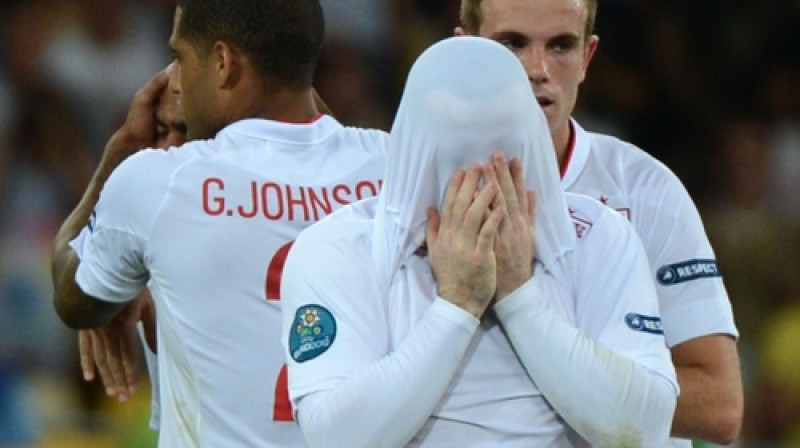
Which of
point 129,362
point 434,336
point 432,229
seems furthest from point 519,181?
point 129,362

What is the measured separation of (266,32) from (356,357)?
3.48 ft

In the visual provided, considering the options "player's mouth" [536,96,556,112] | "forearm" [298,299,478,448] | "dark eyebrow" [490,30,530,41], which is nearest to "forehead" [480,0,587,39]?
"dark eyebrow" [490,30,530,41]

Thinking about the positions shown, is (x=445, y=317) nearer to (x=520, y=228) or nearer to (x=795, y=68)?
(x=520, y=228)

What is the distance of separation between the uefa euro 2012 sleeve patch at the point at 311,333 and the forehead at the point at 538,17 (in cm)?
104

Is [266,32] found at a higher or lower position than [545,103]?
higher

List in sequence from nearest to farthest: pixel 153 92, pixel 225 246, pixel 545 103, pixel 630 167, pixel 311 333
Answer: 1. pixel 311 333
2. pixel 225 246
3. pixel 545 103
4. pixel 630 167
5. pixel 153 92

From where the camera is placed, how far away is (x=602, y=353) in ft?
8.48

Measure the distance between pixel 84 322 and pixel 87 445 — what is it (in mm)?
3108

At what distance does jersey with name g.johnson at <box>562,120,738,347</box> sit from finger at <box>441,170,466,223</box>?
1.00 metres

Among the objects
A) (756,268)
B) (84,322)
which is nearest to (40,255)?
(756,268)

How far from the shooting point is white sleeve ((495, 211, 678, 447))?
8.41ft

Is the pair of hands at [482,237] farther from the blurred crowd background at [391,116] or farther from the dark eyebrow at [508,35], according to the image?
the blurred crowd background at [391,116]

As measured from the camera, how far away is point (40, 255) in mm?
7457

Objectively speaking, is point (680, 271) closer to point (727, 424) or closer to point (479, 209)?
point (727, 424)
